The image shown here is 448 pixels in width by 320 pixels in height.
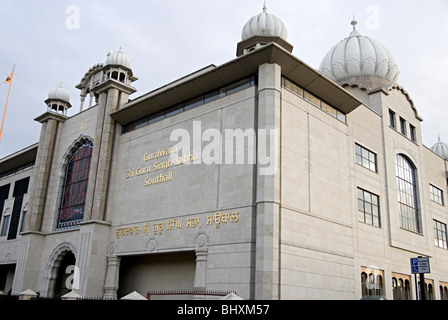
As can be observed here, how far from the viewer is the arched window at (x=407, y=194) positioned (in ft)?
103

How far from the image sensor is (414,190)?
33.7 m

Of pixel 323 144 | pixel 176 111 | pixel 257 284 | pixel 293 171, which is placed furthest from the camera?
pixel 176 111

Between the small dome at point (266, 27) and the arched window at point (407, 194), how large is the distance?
43.0ft

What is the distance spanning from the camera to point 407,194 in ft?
106

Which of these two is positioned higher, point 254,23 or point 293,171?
point 254,23

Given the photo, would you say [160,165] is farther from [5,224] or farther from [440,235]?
[440,235]

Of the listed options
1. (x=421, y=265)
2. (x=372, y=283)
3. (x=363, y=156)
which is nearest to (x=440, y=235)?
(x=363, y=156)

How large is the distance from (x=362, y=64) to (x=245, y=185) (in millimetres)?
20066

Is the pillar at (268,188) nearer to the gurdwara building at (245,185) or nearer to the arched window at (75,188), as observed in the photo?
the gurdwara building at (245,185)

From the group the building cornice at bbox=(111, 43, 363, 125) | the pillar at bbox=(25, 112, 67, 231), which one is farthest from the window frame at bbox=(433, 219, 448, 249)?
the pillar at bbox=(25, 112, 67, 231)

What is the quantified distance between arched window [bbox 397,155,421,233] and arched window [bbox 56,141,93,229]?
23.2 m
